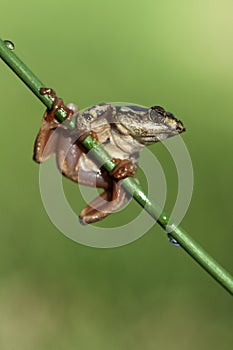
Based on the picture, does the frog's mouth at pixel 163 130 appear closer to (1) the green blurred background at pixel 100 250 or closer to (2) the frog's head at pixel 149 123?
(2) the frog's head at pixel 149 123

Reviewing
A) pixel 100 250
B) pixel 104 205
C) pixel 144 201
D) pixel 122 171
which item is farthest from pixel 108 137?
pixel 100 250

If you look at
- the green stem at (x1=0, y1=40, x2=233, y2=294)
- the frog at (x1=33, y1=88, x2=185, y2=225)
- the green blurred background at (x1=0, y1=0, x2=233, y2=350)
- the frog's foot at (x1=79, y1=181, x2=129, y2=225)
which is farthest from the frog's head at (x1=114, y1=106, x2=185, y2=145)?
the green blurred background at (x1=0, y1=0, x2=233, y2=350)

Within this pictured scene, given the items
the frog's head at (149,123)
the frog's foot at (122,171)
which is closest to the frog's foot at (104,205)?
the frog's head at (149,123)

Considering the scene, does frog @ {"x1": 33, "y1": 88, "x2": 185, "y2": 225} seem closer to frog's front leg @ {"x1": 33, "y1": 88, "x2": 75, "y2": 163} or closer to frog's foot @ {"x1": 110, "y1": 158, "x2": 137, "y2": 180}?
frog's front leg @ {"x1": 33, "y1": 88, "x2": 75, "y2": 163}

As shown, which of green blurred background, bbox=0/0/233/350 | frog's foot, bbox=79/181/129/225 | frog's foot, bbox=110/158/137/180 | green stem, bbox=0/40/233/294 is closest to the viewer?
green stem, bbox=0/40/233/294

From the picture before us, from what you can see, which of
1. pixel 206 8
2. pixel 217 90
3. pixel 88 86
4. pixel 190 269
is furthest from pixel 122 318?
pixel 206 8

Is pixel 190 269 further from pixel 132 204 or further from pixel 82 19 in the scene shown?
pixel 82 19

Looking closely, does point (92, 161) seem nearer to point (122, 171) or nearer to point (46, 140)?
point (46, 140)
